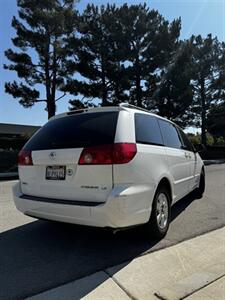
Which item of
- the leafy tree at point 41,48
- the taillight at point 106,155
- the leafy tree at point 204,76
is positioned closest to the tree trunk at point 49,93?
the leafy tree at point 41,48

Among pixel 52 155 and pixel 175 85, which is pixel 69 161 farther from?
pixel 175 85

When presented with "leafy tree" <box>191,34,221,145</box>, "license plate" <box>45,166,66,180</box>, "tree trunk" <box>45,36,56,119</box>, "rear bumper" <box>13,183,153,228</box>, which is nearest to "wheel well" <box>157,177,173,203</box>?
"rear bumper" <box>13,183,153,228</box>

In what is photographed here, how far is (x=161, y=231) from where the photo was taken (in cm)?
474

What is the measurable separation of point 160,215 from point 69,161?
166 cm

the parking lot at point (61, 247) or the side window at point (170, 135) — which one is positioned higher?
the side window at point (170, 135)

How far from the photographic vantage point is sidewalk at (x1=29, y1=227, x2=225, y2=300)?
3.11m

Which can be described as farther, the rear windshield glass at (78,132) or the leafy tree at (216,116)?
the leafy tree at (216,116)

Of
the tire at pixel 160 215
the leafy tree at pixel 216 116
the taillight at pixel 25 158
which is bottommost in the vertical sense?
the tire at pixel 160 215

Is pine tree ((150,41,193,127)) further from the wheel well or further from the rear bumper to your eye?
the rear bumper

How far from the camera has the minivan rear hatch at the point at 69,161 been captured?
392 centimetres

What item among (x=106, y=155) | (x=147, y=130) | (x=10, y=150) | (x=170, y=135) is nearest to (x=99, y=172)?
(x=106, y=155)

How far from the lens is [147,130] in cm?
476

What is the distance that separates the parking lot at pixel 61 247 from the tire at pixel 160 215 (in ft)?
0.46

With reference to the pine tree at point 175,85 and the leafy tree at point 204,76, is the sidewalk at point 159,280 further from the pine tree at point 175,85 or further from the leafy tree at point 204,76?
the leafy tree at point 204,76
